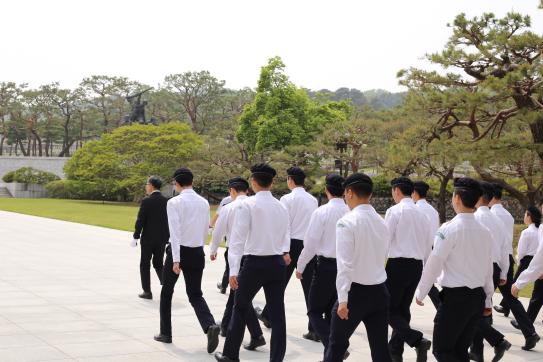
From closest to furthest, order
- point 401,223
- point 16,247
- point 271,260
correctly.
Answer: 1. point 271,260
2. point 401,223
3. point 16,247

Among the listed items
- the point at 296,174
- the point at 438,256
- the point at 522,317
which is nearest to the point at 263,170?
the point at 296,174

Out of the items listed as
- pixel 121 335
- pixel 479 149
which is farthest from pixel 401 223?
pixel 479 149

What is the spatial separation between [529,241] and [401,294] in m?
2.73

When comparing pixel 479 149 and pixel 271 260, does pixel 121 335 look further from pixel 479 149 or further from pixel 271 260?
pixel 479 149

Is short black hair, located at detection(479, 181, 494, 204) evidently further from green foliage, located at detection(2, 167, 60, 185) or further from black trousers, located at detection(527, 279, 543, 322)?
green foliage, located at detection(2, 167, 60, 185)

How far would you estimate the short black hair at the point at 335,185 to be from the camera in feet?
22.0

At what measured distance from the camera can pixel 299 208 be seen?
7.66 metres

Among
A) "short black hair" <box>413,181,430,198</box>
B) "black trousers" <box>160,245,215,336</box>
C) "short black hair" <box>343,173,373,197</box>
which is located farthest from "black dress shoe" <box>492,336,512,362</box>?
"black trousers" <box>160,245,215,336</box>

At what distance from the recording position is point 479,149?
55.3 ft

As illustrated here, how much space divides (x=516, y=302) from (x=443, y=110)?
11.7 metres

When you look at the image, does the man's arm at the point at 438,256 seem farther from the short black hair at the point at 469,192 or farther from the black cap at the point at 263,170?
the black cap at the point at 263,170

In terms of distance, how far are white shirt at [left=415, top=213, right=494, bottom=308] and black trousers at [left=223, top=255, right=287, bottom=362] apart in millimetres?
1405

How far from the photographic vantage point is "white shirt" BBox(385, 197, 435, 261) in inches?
257

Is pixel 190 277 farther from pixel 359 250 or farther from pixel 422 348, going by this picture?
pixel 359 250
